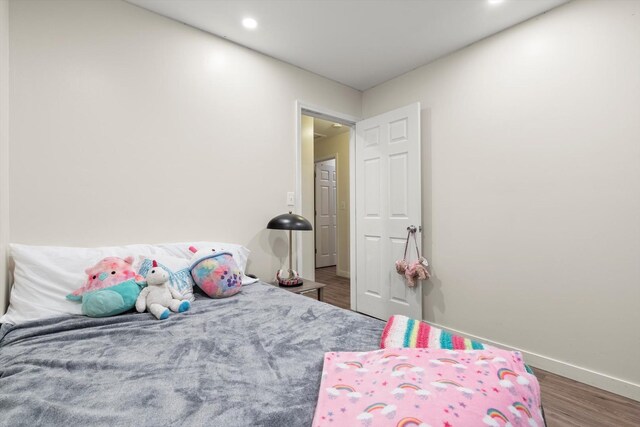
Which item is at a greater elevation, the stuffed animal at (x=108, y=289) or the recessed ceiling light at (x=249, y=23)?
the recessed ceiling light at (x=249, y=23)

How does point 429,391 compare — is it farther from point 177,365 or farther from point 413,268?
point 413,268

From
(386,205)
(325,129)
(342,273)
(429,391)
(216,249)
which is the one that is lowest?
(342,273)

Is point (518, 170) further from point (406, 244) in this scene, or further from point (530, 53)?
point (406, 244)

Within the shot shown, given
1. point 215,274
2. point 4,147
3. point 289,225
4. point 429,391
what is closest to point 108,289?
point 215,274

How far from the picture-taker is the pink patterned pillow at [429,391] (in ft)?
1.95

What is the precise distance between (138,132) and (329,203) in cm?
429

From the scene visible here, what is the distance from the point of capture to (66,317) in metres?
1.35

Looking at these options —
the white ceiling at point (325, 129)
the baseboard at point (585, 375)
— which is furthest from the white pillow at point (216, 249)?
the white ceiling at point (325, 129)

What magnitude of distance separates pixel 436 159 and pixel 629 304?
1630 millimetres

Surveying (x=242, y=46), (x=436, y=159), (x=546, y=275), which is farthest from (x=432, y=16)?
(x=546, y=275)

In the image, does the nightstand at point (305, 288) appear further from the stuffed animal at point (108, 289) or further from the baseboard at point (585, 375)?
the baseboard at point (585, 375)

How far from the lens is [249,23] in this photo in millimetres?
2158

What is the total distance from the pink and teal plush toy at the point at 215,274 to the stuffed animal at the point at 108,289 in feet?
0.98

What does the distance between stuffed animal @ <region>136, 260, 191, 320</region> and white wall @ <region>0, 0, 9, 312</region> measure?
0.70 metres
